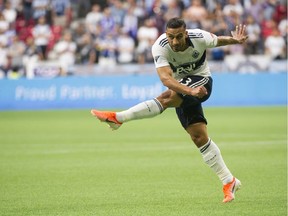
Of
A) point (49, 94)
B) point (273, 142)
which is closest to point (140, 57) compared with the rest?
point (49, 94)

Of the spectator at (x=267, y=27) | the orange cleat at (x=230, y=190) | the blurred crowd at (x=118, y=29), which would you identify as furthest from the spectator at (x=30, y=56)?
the orange cleat at (x=230, y=190)

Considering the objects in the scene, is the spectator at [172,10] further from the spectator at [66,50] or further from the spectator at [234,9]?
the spectator at [66,50]

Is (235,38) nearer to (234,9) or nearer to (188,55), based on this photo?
(188,55)

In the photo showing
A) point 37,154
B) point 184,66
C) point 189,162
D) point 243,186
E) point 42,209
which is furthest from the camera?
point 37,154

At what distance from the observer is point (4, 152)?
1482 cm

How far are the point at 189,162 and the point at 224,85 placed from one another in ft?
36.9

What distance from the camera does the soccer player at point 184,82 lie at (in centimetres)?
895

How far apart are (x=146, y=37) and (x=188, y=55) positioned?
710 inches

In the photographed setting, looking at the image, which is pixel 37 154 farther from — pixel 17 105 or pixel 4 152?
pixel 17 105

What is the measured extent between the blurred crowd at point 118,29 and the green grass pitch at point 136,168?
536cm

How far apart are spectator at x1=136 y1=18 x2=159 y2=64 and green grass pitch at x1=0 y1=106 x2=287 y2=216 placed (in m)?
5.47

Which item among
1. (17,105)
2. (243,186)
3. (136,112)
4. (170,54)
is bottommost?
(17,105)

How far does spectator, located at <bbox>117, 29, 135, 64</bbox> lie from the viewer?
2697cm

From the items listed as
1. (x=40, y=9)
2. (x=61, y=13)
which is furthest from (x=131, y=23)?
(x=40, y=9)
